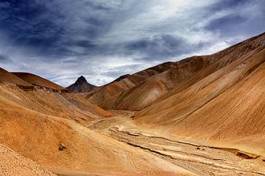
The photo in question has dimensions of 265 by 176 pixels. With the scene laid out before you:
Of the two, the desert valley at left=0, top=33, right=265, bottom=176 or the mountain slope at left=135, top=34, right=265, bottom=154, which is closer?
the desert valley at left=0, top=33, right=265, bottom=176

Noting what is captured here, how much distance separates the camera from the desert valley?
25.8 m

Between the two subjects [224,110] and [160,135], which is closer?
[160,135]

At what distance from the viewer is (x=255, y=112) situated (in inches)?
1969

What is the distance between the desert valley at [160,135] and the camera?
25.8 m

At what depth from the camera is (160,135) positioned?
2173 inches

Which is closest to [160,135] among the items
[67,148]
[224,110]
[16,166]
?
[224,110]

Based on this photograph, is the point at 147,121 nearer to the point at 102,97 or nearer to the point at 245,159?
the point at 245,159

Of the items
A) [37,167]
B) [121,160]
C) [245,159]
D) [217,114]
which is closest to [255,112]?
[217,114]

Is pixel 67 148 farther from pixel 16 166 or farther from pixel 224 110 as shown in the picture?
pixel 224 110

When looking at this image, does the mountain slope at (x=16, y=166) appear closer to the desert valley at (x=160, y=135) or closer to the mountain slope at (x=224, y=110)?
the desert valley at (x=160, y=135)

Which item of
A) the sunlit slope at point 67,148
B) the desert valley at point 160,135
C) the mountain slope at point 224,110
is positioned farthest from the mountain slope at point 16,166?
the mountain slope at point 224,110

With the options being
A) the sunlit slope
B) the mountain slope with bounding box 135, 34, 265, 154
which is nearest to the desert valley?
the sunlit slope

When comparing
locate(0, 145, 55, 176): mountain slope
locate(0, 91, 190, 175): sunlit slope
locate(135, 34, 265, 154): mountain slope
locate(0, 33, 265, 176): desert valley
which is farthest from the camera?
locate(135, 34, 265, 154): mountain slope

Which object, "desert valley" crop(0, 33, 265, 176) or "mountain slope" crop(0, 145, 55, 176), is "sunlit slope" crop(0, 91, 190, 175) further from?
"mountain slope" crop(0, 145, 55, 176)
